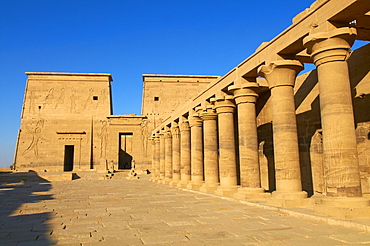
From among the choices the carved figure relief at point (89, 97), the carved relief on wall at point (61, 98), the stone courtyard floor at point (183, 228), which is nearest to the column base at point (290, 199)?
the stone courtyard floor at point (183, 228)

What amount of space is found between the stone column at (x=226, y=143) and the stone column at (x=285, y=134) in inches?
119

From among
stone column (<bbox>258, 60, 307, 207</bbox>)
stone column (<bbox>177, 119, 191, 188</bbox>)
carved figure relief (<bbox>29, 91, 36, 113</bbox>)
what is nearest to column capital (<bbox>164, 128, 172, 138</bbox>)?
stone column (<bbox>177, 119, 191, 188</bbox>)

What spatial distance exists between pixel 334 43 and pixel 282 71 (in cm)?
175

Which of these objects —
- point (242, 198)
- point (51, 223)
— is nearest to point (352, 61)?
point (242, 198)

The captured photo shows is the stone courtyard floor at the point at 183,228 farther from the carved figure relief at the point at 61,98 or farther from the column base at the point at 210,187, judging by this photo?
the carved figure relief at the point at 61,98

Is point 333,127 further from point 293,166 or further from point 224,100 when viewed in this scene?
point 224,100

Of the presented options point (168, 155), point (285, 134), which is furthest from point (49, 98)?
point (285, 134)

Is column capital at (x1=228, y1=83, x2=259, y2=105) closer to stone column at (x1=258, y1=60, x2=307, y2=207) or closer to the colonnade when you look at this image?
the colonnade

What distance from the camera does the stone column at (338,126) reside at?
217 inches

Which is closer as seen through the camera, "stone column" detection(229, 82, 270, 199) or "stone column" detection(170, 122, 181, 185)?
"stone column" detection(229, 82, 270, 199)

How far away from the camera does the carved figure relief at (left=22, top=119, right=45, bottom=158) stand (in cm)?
3305

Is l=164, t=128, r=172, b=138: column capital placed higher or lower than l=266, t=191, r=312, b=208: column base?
higher

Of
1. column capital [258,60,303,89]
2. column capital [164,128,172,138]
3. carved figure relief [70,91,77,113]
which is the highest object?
carved figure relief [70,91,77,113]

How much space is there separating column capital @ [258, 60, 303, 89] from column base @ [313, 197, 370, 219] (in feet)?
10.3
